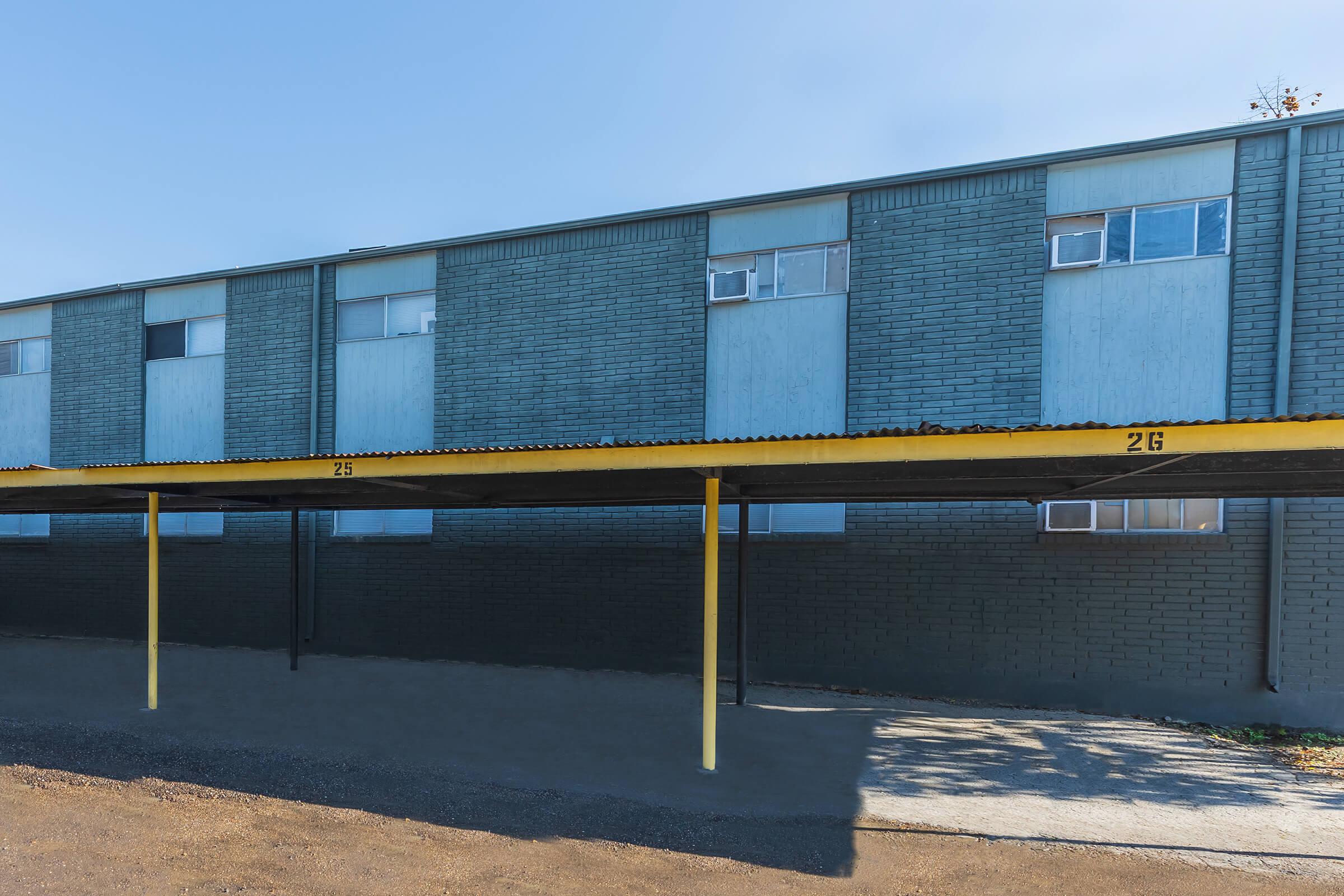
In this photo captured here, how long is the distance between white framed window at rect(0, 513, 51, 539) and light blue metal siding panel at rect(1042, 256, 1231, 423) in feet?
→ 55.1

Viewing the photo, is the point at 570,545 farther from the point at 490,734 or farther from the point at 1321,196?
the point at 1321,196

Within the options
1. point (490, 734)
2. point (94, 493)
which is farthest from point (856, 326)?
point (94, 493)

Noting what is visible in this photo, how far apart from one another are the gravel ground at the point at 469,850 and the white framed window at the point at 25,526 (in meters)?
10.5

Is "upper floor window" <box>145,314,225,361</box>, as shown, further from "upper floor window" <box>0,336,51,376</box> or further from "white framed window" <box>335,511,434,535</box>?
"white framed window" <box>335,511,434,535</box>

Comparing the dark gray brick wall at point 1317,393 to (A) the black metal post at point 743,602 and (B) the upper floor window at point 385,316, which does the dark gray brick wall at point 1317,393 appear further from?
(B) the upper floor window at point 385,316

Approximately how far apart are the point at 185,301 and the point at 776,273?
10.3 metres

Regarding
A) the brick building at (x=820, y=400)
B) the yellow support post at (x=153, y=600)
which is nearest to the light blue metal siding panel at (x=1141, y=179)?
the brick building at (x=820, y=400)

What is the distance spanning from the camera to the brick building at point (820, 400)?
8.45 meters

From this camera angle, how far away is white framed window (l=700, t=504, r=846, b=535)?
10086 mm

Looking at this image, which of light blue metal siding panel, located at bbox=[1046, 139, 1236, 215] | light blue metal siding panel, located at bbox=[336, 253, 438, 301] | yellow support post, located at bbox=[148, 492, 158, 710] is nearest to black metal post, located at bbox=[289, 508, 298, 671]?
yellow support post, located at bbox=[148, 492, 158, 710]

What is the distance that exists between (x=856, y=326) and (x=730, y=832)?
21.4ft

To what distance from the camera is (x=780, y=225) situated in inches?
407

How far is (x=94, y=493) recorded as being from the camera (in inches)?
364

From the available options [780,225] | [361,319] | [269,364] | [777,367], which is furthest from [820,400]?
[269,364]
